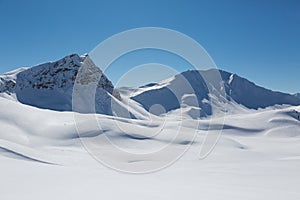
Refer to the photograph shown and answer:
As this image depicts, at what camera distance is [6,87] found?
76.9 m

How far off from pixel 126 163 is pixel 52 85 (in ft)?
202

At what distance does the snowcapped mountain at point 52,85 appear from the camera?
69188 millimetres

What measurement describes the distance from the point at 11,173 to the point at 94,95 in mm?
67099

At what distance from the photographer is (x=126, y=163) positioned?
20.8m

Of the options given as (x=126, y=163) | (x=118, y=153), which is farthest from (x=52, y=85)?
(x=126, y=163)

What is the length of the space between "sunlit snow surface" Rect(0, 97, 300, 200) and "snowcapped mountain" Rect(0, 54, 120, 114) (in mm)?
29468

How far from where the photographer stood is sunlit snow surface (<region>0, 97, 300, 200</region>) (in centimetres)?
694

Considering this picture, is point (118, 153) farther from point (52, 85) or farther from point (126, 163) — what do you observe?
point (52, 85)

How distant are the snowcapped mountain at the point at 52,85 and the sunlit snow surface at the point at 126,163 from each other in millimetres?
29468

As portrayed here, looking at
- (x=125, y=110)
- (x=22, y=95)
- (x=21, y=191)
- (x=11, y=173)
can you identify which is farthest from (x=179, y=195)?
(x=22, y=95)

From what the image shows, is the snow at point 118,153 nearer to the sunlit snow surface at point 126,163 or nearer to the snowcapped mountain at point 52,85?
the sunlit snow surface at point 126,163

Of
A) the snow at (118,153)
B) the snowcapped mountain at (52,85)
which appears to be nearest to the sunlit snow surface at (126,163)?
the snow at (118,153)

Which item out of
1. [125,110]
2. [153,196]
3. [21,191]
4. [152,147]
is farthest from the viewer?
[125,110]

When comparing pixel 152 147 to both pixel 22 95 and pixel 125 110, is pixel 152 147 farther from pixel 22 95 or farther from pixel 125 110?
pixel 22 95
